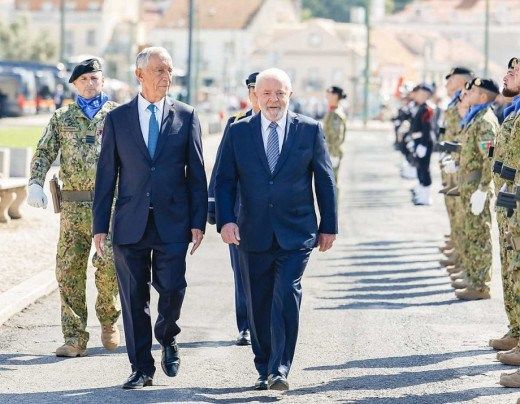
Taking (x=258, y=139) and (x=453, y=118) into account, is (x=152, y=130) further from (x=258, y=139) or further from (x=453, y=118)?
(x=453, y=118)

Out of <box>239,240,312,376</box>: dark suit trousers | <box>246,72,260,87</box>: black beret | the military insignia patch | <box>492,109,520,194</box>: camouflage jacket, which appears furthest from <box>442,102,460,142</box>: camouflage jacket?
<box>239,240,312,376</box>: dark suit trousers

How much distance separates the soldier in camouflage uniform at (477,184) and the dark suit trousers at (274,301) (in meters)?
4.53

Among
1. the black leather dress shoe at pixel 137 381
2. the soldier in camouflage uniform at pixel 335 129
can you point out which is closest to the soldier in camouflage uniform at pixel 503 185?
the black leather dress shoe at pixel 137 381

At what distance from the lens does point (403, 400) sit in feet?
30.8

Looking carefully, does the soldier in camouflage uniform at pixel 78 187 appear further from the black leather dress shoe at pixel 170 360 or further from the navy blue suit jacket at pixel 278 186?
the navy blue suit jacket at pixel 278 186

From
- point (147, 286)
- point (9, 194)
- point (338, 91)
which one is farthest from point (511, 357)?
point (338, 91)

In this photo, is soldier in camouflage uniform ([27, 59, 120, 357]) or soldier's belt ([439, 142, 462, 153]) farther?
soldier's belt ([439, 142, 462, 153])

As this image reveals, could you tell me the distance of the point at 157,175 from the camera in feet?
32.0

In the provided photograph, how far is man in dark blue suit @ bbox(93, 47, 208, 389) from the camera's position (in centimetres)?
A: 975

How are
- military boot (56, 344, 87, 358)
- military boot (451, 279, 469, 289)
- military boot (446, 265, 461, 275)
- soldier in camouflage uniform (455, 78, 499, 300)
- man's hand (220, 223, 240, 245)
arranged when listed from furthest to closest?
military boot (446, 265, 461, 275)
military boot (451, 279, 469, 289)
soldier in camouflage uniform (455, 78, 499, 300)
military boot (56, 344, 87, 358)
man's hand (220, 223, 240, 245)

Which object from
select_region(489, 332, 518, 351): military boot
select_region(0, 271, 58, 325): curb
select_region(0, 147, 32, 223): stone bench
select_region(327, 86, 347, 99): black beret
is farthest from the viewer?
select_region(327, 86, 347, 99): black beret

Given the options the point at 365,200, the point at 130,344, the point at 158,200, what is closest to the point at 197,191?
the point at 158,200

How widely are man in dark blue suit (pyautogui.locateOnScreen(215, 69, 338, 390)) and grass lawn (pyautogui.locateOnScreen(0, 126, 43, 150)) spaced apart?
92.2ft

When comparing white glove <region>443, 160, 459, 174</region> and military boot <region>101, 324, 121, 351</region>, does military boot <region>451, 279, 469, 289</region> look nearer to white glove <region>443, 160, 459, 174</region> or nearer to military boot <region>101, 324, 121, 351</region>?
white glove <region>443, 160, 459, 174</region>
